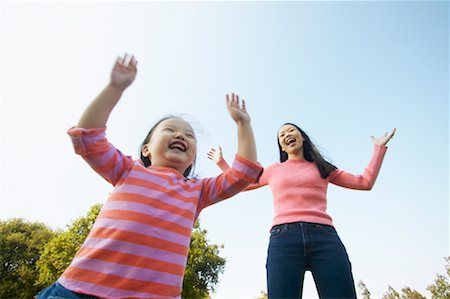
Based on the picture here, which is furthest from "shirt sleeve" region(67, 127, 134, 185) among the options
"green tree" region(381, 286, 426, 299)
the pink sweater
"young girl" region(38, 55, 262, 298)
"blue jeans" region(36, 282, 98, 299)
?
"green tree" region(381, 286, 426, 299)

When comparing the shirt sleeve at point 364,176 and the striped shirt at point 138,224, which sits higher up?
the shirt sleeve at point 364,176

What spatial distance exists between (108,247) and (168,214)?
38 centimetres

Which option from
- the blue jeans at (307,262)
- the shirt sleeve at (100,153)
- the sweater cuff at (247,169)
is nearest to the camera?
the shirt sleeve at (100,153)

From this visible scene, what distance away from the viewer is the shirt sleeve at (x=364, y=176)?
3820mm

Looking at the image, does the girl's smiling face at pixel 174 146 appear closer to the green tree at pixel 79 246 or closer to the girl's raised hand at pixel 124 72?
the girl's raised hand at pixel 124 72

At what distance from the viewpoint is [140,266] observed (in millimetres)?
1682

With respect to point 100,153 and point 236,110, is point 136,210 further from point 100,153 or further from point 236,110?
point 236,110

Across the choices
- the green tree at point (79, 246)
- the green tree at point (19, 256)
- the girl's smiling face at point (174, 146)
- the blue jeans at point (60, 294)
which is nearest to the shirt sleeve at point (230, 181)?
the girl's smiling face at point (174, 146)

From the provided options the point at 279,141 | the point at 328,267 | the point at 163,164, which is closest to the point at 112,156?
the point at 163,164

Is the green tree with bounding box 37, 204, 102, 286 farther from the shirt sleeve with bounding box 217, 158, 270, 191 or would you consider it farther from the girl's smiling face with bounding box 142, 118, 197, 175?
the girl's smiling face with bounding box 142, 118, 197, 175

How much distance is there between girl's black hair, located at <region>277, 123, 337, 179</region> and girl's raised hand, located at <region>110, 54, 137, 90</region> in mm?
2661

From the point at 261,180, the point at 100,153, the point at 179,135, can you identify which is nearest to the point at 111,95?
the point at 100,153

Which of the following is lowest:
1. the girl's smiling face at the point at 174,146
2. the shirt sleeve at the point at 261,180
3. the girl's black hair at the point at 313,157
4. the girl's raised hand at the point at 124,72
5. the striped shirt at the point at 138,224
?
the striped shirt at the point at 138,224

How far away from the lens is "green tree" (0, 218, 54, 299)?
74.2 feet
